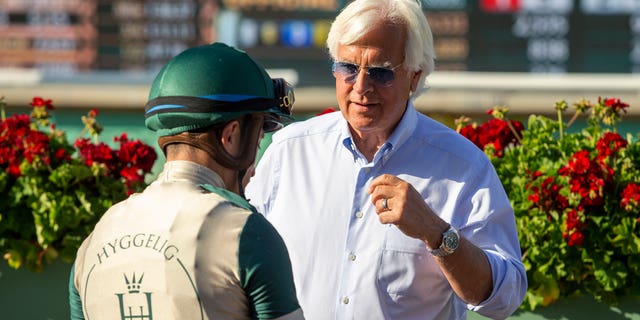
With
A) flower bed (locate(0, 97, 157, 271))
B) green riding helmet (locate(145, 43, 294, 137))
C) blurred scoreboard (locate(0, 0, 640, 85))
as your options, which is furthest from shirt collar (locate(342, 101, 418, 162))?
blurred scoreboard (locate(0, 0, 640, 85))

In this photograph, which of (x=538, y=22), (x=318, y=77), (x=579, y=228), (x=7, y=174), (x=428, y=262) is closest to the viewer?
(x=428, y=262)

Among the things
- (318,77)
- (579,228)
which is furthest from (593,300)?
(318,77)

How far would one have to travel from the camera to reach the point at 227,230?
2.22m

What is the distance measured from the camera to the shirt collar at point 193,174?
2.32 metres

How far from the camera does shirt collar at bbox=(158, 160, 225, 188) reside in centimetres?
232

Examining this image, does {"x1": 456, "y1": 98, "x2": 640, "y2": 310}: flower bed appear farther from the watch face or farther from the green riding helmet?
the green riding helmet

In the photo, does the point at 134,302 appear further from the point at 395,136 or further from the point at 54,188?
the point at 54,188

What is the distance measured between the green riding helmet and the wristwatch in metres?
0.70

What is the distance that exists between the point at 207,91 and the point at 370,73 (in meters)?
0.99

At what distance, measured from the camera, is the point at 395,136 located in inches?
129

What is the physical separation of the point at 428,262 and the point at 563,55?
36.7 meters

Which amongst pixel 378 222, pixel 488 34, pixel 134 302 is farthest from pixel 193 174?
pixel 488 34

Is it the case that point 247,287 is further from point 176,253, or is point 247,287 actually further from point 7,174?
point 7,174

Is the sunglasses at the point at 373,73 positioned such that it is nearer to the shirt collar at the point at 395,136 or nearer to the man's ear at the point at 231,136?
the shirt collar at the point at 395,136
